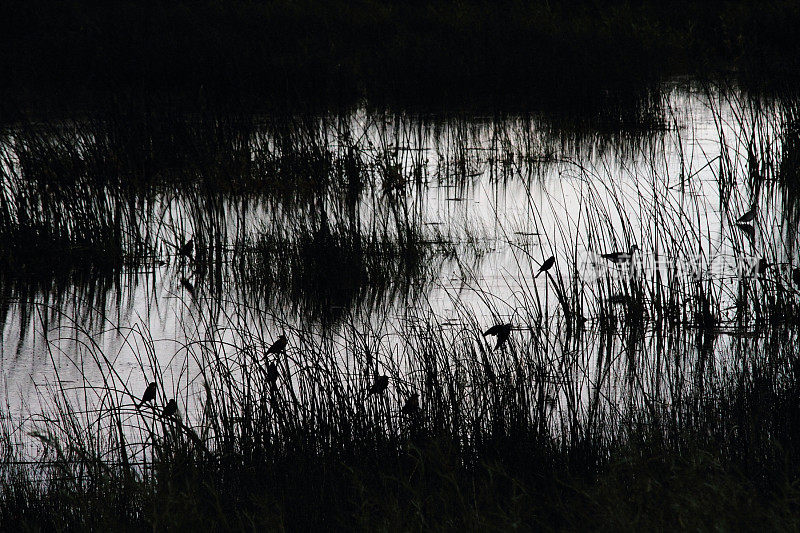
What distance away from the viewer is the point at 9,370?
3.11 m

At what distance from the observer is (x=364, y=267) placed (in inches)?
155

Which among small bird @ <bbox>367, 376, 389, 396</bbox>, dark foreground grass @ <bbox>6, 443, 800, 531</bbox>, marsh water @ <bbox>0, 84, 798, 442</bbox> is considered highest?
marsh water @ <bbox>0, 84, 798, 442</bbox>

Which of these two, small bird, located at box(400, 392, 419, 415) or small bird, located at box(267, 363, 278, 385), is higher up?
small bird, located at box(267, 363, 278, 385)

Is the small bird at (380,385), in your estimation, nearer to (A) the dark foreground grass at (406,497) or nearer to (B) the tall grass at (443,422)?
(B) the tall grass at (443,422)

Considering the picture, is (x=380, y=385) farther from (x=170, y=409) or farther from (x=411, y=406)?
(x=170, y=409)

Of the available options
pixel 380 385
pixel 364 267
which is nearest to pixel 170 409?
pixel 380 385

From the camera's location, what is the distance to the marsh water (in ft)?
9.32

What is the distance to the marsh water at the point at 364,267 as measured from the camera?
2.84 metres

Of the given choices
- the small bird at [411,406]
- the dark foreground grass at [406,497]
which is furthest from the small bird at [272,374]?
the small bird at [411,406]

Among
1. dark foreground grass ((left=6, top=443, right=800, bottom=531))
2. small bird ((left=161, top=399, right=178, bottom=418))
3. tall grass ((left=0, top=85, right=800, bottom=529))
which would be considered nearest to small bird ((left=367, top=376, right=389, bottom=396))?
tall grass ((left=0, top=85, right=800, bottom=529))

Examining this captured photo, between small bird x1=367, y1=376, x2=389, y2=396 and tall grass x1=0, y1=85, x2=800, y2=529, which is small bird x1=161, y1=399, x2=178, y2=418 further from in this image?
small bird x1=367, y1=376, x2=389, y2=396

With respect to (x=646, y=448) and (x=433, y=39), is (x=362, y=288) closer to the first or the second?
(x=646, y=448)

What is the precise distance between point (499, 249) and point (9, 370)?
211 centimetres

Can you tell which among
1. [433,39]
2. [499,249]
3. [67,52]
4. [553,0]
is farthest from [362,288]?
[553,0]
